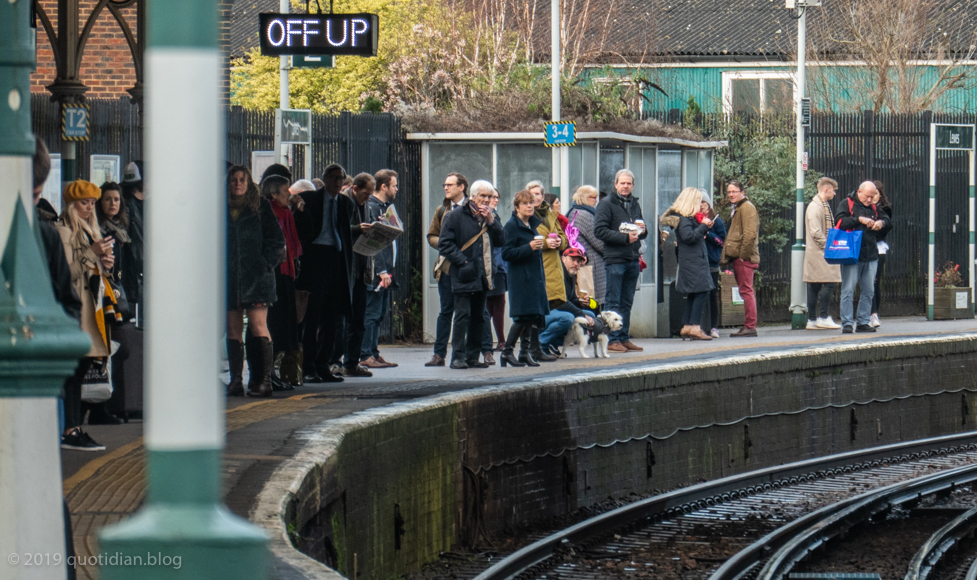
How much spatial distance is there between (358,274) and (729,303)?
7.62m

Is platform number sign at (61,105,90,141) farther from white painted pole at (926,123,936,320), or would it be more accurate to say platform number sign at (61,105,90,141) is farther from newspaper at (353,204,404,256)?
white painted pole at (926,123,936,320)

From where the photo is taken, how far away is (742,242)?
16672 millimetres

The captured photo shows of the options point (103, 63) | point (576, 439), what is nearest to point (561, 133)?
point (576, 439)

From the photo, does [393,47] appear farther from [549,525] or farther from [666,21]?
[549,525]

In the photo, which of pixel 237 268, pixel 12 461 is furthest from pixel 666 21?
pixel 12 461

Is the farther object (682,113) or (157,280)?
(682,113)

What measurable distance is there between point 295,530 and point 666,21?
3576cm

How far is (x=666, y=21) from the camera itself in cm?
4091

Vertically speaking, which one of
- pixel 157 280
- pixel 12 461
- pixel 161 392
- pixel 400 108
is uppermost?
pixel 400 108

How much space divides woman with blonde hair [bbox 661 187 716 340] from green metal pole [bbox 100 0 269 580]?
13542 mm

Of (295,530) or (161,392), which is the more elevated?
(161,392)

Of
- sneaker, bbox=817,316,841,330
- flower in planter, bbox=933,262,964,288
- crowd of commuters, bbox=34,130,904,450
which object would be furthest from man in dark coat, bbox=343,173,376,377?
flower in planter, bbox=933,262,964,288

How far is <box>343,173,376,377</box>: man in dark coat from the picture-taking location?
39.5 ft

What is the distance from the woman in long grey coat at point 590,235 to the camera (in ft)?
48.2
